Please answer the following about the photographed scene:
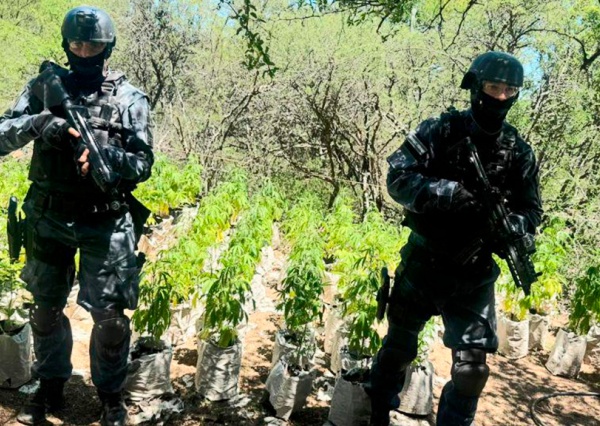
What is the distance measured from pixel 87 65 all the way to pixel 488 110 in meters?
2.08

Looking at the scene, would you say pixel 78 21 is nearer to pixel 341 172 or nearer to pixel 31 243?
Answer: pixel 31 243

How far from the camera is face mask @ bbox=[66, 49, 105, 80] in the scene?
2922 millimetres

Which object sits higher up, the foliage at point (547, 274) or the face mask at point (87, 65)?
the face mask at point (87, 65)

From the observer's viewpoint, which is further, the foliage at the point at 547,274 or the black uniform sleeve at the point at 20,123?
the foliage at the point at 547,274

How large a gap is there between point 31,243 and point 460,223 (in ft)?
7.66

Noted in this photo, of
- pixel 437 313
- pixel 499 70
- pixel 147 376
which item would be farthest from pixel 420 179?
pixel 147 376

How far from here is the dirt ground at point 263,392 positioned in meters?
3.45

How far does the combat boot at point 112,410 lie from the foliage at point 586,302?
13.2 feet

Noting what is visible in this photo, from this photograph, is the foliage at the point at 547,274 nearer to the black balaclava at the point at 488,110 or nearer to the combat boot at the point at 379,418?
the combat boot at the point at 379,418

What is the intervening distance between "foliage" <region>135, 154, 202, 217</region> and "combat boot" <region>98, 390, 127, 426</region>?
396 cm

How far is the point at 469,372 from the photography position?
9.11 ft

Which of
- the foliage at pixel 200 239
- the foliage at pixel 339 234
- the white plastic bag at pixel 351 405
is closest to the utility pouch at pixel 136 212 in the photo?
the foliage at pixel 200 239

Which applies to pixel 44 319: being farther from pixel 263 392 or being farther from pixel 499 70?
pixel 499 70

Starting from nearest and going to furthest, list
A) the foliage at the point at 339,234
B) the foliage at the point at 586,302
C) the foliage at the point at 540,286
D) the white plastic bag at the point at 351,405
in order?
the white plastic bag at the point at 351,405, the foliage at the point at 586,302, the foliage at the point at 540,286, the foliage at the point at 339,234
